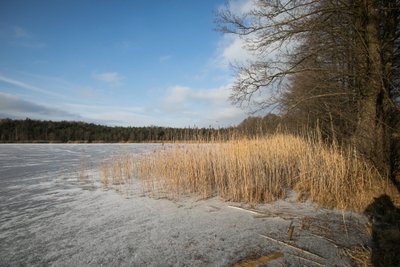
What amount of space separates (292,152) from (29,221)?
5.40 metres

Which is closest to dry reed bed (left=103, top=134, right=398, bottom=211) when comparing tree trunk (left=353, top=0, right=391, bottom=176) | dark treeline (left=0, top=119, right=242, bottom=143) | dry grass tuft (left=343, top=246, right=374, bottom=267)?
tree trunk (left=353, top=0, right=391, bottom=176)

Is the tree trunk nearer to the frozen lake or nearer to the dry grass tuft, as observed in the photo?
the frozen lake

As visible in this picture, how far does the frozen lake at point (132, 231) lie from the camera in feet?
7.00

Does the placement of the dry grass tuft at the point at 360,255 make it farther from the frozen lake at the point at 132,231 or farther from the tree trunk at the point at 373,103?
Result: the tree trunk at the point at 373,103

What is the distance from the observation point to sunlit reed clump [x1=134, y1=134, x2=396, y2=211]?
3.72 meters

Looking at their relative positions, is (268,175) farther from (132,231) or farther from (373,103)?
(132,231)

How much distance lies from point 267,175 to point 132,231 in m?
2.77

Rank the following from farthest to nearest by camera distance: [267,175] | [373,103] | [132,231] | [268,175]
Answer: [268,175], [267,175], [373,103], [132,231]

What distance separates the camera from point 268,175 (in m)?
4.89

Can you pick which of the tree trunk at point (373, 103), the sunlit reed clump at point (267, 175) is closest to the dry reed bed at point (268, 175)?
the sunlit reed clump at point (267, 175)

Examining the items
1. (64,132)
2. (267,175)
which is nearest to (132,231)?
(267,175)

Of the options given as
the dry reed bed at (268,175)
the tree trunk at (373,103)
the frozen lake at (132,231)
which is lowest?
the frozen lake at (132,231)

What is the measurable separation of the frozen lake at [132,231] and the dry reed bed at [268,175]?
0.39 metres

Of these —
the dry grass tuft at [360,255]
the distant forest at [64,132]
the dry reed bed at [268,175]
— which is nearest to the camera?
the dry grass tuft at [360,255]
